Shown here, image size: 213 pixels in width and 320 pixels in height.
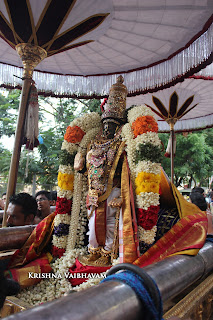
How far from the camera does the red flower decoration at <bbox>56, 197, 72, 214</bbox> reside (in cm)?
308

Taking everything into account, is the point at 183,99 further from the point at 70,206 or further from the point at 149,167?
the point at 70,206

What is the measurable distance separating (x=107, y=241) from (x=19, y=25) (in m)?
2.79

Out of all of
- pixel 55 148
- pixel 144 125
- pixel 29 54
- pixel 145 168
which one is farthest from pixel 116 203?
pixel 55 148

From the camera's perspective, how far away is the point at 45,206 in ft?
13.0

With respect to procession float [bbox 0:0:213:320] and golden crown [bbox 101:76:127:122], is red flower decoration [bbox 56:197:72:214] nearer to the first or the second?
procession float [bbox 0:0:213:320]

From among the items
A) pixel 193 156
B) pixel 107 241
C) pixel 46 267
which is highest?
pixel 193 156

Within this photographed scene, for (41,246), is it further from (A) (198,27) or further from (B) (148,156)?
(A) (198,27)

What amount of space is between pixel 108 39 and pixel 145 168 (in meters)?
2.03

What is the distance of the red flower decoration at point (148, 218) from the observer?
254cm

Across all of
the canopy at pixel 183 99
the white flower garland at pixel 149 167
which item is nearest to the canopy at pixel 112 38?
the white flower garland at pixel 149 167

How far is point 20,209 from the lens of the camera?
294cm

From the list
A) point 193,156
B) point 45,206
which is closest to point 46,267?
point 45,206

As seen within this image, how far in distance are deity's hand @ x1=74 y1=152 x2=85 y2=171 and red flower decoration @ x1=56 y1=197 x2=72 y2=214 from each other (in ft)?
1.42

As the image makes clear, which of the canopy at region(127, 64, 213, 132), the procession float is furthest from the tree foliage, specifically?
the procession float
